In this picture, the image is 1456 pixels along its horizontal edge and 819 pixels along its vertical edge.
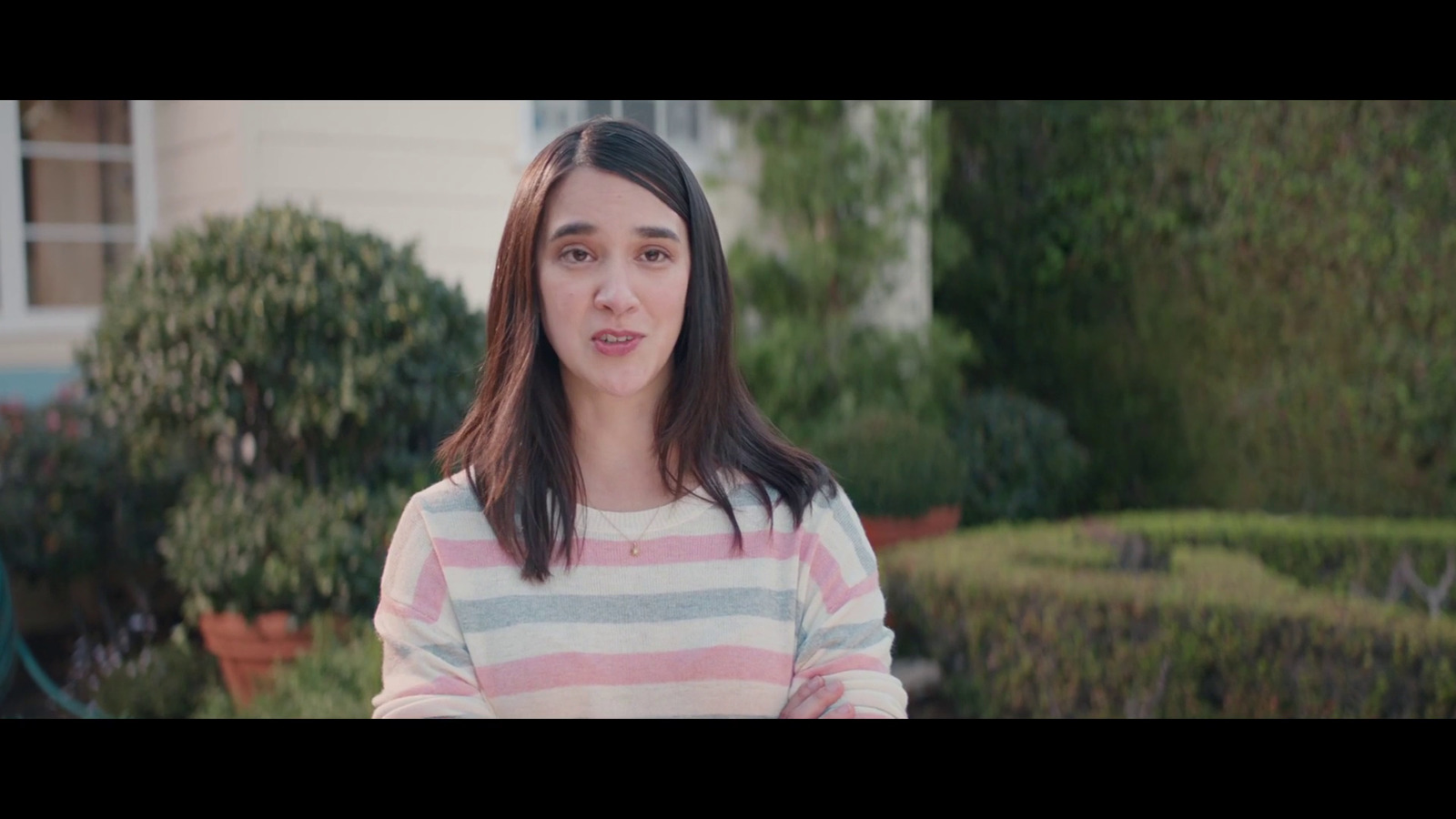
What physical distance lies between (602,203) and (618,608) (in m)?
0.52

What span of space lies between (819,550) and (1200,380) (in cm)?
723

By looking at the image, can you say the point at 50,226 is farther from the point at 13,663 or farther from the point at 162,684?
the point at 162,684

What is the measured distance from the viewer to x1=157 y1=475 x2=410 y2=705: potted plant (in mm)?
4684

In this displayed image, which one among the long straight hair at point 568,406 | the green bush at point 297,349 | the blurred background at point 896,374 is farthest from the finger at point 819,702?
the green bush at point 297,349

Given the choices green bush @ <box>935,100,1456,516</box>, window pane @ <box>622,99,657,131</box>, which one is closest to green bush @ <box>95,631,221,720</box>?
window pane @ <box>622,99,657,131</box>

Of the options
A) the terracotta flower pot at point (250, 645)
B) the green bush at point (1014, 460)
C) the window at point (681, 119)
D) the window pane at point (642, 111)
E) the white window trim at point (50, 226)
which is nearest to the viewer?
the terracotta flower pot at point (250, 645)

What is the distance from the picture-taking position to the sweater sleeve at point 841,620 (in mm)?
1689

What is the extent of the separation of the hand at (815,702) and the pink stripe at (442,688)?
1.32ft

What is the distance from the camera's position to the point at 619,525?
1.71 meters

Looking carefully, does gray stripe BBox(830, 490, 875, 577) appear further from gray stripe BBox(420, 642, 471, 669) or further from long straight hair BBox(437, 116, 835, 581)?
gray stripe BBox(420, 642, 471, 669)

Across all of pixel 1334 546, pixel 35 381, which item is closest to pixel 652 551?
pixel 1334 546

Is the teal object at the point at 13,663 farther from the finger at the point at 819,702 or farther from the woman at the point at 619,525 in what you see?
the finger at the point at 819,702

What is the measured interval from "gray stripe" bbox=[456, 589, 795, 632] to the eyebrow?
465 mm
